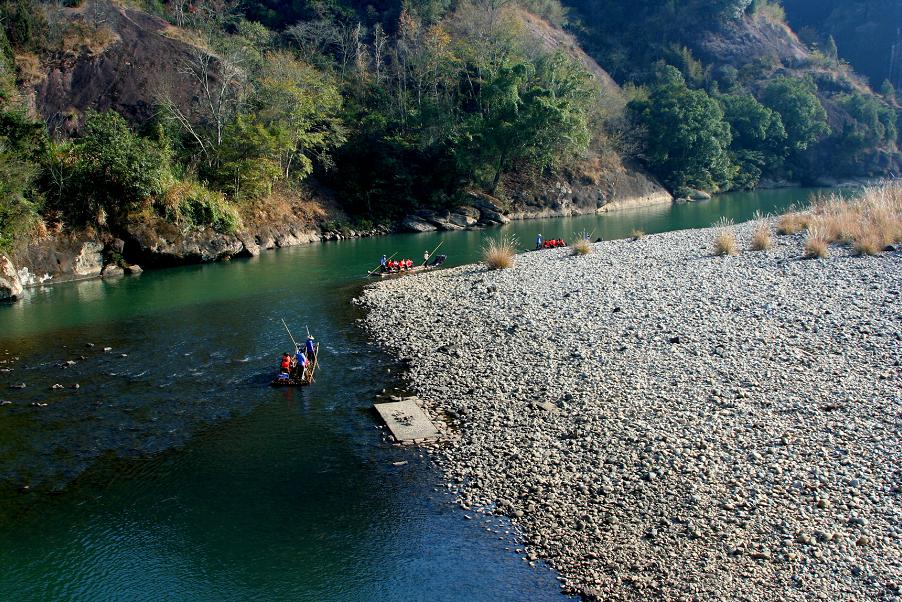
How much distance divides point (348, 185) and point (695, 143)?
44747mm

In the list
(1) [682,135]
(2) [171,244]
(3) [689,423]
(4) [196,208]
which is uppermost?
(1) [682,135]

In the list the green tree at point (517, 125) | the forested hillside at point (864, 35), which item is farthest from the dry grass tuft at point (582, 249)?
the forested hillside at point (864, 35)

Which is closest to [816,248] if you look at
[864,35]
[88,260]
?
[88,260]

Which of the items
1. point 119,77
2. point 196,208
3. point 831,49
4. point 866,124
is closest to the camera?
point 196,208

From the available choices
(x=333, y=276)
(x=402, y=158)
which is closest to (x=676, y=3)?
(x=402, y=158)

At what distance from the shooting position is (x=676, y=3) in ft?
366

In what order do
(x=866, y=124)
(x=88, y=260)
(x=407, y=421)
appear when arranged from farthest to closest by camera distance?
(x=866, y=124)
(x=88, y=260)
(x=407, y=421)

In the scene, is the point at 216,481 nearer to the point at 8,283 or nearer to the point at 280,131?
the point at 8,283

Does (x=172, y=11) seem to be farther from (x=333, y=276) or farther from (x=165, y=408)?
(x=165, y=408)

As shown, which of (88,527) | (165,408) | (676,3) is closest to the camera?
(88,527)

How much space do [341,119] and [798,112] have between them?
68386 millimetres

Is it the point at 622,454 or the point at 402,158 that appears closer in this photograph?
the point at 622,454

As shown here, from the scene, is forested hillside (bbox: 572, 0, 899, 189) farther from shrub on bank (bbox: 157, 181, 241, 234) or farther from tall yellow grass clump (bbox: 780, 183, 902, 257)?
shrub on bank (bbox: 157, 181, 241, 234)

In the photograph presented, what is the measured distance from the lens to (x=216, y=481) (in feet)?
45.2
